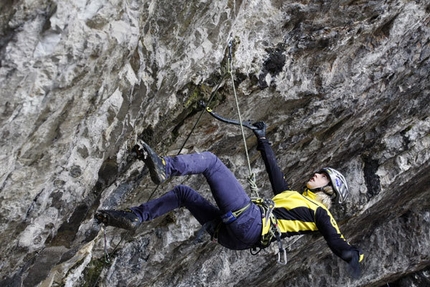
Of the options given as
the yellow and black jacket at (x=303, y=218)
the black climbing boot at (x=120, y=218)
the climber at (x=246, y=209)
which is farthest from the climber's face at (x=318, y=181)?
the black climbing boot at (x=120, y=218)

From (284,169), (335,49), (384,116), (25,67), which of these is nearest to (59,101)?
(25,67)

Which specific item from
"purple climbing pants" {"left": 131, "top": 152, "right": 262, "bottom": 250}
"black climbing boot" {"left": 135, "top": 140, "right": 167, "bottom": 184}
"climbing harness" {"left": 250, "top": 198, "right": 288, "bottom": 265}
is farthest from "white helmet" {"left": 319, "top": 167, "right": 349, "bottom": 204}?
"black climbing boot" {"left": 135, "top": 140, "right": 167, "bottom": 184}

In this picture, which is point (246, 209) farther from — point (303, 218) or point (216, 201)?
point (303, 218)

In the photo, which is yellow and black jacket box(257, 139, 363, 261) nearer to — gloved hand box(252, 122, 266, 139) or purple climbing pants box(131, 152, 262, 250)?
gloved hand box(252, 122, 266, 139)

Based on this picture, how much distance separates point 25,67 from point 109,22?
70cm

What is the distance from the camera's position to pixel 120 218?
4.92 m

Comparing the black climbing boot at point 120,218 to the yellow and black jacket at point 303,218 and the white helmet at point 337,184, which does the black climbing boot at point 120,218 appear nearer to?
the yellow and black jacket at point 303,218

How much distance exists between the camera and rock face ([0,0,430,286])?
3.50 metres

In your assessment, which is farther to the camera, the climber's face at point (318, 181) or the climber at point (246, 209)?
the climber's face at point (318, 181)

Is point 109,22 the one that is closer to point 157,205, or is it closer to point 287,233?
point 157,205

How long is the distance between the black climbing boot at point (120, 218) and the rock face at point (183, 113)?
0.68 feet

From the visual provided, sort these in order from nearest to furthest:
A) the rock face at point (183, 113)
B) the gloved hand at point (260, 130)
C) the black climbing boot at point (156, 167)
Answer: the rock face at point (183, 113) → the black climbing boot at point (156, 167) → the gloved hand at point (260, 130)

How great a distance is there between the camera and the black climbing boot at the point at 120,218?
4898 mm

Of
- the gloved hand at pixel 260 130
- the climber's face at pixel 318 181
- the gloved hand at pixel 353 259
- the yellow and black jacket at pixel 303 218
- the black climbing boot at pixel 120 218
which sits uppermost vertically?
the gloved hand at pixel 260 130
